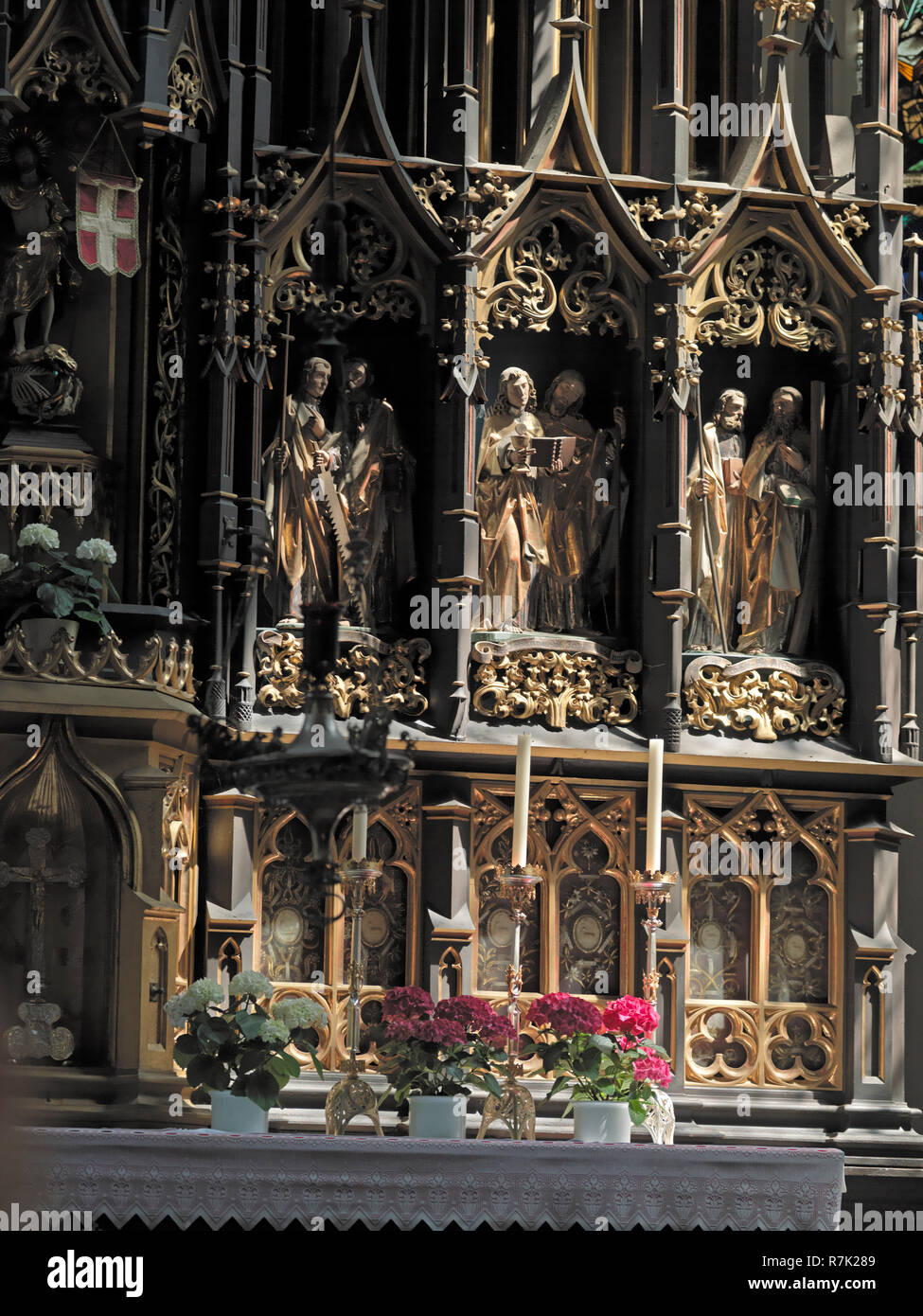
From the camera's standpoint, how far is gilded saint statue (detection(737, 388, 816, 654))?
10.7 meters

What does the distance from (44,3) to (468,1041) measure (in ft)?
17.8

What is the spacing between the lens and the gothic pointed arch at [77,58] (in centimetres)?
975

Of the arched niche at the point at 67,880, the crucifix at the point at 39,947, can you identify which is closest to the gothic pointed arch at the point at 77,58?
the arched niche at the point at 67,880

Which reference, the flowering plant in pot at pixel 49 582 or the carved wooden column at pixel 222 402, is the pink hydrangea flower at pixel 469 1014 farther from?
the flowering plant in pot at pixel 49 582

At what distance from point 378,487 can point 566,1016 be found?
3.17 metres

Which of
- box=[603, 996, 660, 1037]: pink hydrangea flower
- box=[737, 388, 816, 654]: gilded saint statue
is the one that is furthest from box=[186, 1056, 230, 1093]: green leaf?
box=[737, 388, 816, 654]: gilded saint statue

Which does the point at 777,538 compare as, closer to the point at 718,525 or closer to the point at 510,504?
the point at 718,525

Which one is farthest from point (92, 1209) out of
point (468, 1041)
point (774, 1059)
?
point (774, 1059)

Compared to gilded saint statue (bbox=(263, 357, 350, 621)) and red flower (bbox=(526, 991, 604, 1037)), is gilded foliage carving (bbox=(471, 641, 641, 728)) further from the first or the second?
red flower (bbox=(526, 991, 604, 1037))

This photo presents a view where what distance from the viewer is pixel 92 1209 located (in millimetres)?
7656

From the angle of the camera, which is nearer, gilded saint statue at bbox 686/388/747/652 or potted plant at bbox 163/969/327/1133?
potted plant at bbox 163/969/327/1133

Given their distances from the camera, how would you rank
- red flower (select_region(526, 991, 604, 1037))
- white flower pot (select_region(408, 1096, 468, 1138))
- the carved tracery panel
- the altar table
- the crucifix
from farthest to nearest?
the carved tracery panel < the crucifix < red flower (select_region(526, 991, 604, 1037)) < white flower pot (select_region(408, 1096, 468, 1138)) < the altar table

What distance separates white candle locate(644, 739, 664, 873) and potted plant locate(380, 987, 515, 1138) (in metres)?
1.02

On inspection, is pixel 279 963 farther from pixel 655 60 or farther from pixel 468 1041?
pixel 655 60
